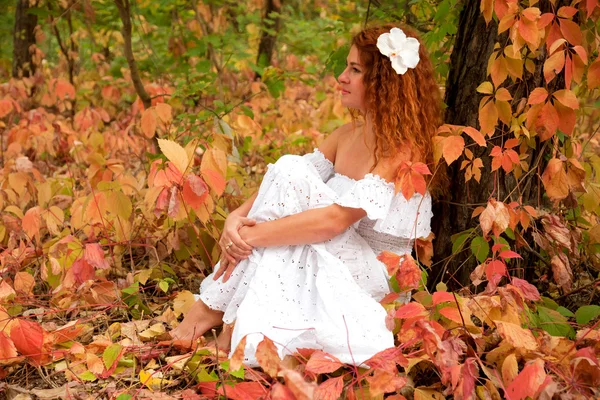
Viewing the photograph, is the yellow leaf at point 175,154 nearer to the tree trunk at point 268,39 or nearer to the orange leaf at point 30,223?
the orange leaf at point 30,223

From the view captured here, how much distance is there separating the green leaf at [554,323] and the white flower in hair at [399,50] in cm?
83

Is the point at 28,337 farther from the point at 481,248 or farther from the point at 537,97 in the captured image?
the point at 537,97

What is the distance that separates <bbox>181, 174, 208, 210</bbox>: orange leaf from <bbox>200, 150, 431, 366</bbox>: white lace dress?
0.18m

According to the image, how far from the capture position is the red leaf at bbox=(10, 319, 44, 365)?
1.78 m

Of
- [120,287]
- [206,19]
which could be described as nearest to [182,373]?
[120,287]

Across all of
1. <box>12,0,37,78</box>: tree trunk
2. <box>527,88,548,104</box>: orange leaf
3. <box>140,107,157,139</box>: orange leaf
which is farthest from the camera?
<box>12,0,37,78</box>: tree trunk

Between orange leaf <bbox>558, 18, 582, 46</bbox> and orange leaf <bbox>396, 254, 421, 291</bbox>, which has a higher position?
orange leaf <bbox>558, 18, 582, 46</bbox>

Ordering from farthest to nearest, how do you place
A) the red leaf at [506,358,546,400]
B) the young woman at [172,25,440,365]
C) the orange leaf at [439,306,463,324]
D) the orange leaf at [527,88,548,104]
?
the young woman at [172,25,440,365] < the orange leaf at [527,88,548,104] < the orange leaf at [439,306,463,324] < the red leaf at [506,358,546,400]

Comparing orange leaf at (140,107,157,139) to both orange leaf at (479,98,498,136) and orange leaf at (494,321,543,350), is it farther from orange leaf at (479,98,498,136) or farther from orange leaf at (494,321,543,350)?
orange leaf at (494,321,543,350)

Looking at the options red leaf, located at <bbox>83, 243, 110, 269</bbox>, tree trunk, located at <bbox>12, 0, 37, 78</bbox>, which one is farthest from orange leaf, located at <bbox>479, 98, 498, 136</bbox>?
tree trunk, located at <bbox>12, 0, 37, 78</bbox>

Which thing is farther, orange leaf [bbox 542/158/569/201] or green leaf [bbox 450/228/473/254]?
green leaf [bbox 450/228/473/254]

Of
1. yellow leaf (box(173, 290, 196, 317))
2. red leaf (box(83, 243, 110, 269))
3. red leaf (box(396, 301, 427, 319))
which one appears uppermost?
red leaf (box(396, 301, 427, 319))

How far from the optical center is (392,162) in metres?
1.94

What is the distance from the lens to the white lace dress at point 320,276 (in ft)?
5.79
